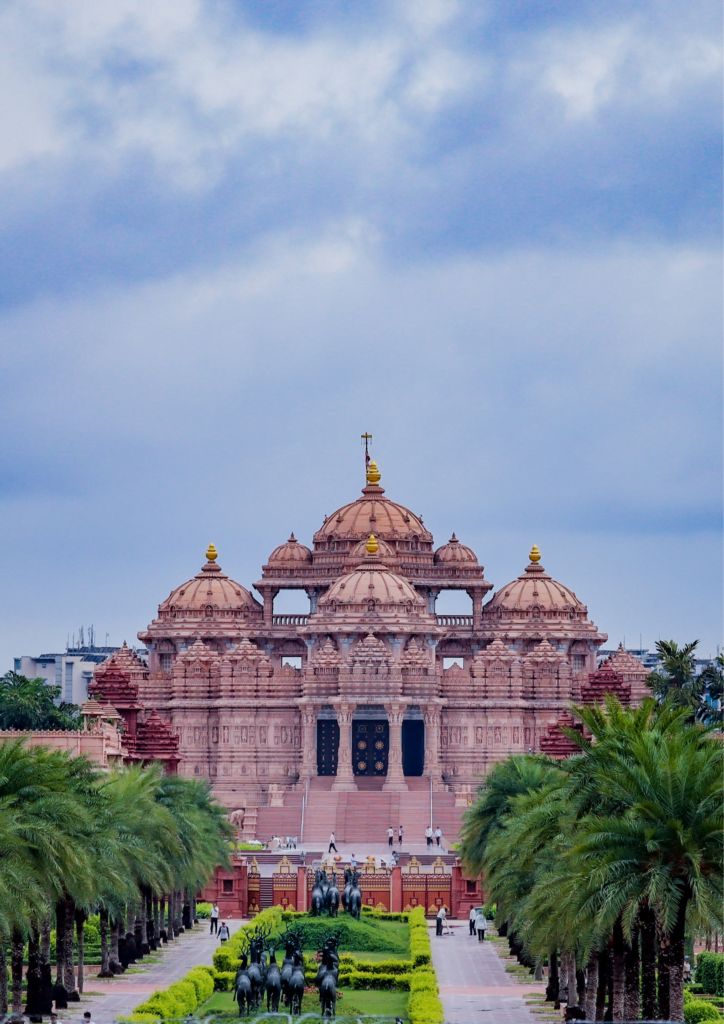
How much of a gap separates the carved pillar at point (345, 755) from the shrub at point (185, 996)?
63.5 meters

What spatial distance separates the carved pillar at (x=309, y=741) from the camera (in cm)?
12581

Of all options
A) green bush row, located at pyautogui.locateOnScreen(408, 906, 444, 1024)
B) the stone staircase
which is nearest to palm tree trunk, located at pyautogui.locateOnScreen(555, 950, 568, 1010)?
green bush row, located at pyautogui.locateOnScreen(408, 906, 444, 1024)

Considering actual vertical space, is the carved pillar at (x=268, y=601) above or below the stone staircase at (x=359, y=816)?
above

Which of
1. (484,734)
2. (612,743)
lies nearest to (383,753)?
(484,734)

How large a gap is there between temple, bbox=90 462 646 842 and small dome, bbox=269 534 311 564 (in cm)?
319

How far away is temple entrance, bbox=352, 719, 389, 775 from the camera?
127 m

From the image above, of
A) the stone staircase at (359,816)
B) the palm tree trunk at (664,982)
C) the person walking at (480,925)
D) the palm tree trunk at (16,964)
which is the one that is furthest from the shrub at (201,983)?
the stone staircase at (359,816)

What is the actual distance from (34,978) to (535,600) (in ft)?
306

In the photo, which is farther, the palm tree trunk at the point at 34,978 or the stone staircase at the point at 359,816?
the stone staircase at the point at 359,816

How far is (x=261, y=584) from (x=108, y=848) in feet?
292

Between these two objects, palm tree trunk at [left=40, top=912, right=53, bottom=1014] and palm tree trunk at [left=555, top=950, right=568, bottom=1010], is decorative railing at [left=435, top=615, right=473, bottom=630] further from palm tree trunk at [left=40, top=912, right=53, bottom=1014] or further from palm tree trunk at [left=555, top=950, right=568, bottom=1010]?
palm tree trunk at [left=40, top=912, right=53, bottom=1014]

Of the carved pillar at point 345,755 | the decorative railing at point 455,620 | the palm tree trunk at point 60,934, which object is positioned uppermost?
the decorative railing at point 455,620

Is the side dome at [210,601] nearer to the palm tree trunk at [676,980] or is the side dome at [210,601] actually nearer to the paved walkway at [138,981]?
the paved walkway at [138,981]

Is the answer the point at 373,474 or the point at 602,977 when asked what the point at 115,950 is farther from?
the point at 373,474
